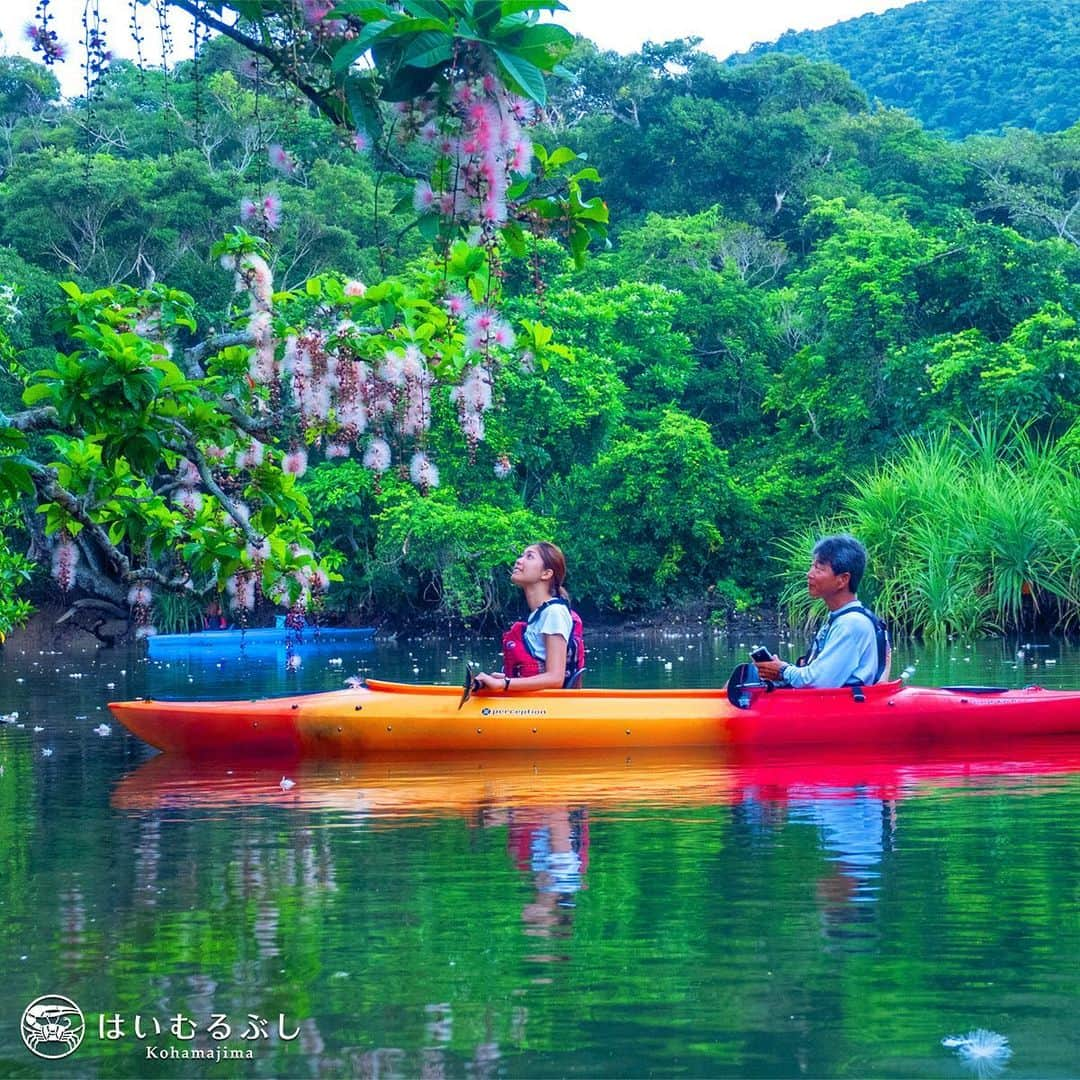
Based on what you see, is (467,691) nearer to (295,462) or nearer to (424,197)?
(295,462)

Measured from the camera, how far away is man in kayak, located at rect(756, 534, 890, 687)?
28.0 feet

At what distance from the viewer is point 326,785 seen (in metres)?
8.47

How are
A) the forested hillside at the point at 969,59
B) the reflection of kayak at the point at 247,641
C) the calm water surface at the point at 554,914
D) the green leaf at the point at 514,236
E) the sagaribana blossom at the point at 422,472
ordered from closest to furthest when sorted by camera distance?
the calm water surface at the point at 554,914 < the green leaf at the point at 514,236 < the sagaribana blossom at the point at 422,472 < the reflection of kayak at the point at 247,641 < the forested hillside at the point at 969,59

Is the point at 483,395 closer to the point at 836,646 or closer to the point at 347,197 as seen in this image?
the point at 836,646

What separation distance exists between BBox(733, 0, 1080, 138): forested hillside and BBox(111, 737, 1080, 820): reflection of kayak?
43.5m

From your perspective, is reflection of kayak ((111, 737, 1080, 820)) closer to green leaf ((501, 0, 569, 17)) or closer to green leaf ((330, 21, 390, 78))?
green leaf ((330, 21, 390, 78))

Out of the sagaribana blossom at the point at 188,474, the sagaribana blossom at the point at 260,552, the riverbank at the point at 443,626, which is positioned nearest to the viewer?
the sagaribana blossom at the point at 260,552

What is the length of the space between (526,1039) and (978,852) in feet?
8.88

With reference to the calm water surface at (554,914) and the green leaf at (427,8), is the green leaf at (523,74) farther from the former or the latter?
the calm water surface at (554,914)

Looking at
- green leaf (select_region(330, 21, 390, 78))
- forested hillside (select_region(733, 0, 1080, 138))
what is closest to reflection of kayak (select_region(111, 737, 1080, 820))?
green leaf (select_region(330, 21, 390, 78))

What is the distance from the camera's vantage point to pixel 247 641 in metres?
24.6

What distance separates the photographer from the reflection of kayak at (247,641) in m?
23.3

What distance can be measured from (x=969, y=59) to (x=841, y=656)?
49.4m

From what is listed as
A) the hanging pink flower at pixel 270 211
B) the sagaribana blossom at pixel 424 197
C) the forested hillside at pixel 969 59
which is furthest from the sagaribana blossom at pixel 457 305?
the forested hillside at pixel 969 59
